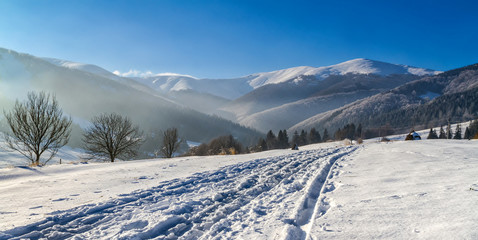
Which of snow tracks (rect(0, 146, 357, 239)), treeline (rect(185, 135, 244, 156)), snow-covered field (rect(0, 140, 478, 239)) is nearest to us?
snow-covered field (rect(0, 140, 478, 239))

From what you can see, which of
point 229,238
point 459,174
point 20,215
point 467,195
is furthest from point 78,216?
point 459,174

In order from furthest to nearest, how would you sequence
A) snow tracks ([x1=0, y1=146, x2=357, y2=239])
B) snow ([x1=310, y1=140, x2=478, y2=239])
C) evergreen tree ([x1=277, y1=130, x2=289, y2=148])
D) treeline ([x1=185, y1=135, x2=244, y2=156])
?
evergreen tree ([x1=277, y1=130, x2=289, y2=148]) → treeline ([x1=185, y1=135, x2=244, y2=156]) → snow tracks ([x1=0, y1=146, x2=357, y2=239]) → snow ([x1=310, y1=140, x2=478, y2=239])

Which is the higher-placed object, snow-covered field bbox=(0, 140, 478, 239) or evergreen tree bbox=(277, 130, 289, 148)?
snow-covered field bbox=(0, 140, 478, 239)

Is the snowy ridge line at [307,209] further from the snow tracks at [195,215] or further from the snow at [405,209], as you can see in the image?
the snow at [405,209]

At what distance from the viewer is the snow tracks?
11.4ft

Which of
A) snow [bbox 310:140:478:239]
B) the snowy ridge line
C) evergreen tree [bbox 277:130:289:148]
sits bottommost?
evergreen tree [bbox 277:130:289:148]

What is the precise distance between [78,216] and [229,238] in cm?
274

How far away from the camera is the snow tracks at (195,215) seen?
136 inches

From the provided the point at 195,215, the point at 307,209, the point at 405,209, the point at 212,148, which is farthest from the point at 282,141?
the point at 195,215

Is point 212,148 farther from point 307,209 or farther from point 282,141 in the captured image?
point 307,209

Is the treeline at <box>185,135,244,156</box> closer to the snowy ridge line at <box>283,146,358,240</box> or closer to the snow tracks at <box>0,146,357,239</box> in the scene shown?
the snowy ridge line at <box>283,146,358,240</box>

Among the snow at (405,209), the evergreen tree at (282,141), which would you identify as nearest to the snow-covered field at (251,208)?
the snow at (405,209)

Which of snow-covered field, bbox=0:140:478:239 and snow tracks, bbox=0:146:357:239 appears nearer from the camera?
snow-covered field, bbox=0:140:478:239

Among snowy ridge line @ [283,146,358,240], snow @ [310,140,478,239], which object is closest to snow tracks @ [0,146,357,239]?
snowy ridge line @ [283,146,358,240]
